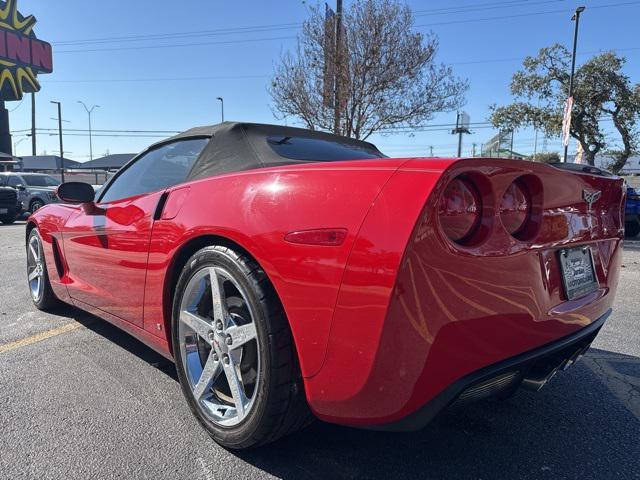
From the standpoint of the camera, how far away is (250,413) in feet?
6.20

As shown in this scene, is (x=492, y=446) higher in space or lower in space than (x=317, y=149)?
lower

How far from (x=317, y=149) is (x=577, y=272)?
149 cm

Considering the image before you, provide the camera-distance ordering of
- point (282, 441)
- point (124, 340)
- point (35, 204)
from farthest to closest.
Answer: point (35, 204) < point (124, 340) < point (282, 441)

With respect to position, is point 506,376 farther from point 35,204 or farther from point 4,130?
point 4,130

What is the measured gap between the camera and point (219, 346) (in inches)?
82.4

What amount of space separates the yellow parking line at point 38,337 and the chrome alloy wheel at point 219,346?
1830 mm

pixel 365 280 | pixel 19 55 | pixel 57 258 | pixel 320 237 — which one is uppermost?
pixel 19 55

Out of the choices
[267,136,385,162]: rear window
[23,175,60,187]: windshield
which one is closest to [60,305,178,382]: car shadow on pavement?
[267,136,385,162]: rear window

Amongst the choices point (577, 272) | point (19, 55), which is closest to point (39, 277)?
point (577, 272)

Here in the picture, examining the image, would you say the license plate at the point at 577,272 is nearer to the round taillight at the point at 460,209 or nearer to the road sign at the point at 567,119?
the round taillight at the point at 460,209

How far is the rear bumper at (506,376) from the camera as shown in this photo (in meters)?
1.55

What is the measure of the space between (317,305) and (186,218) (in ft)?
2.95

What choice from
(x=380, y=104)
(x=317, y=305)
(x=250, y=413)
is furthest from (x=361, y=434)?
(x=380, y=104)

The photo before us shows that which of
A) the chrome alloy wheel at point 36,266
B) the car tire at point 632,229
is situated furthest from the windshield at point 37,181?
the car tire at point 632,229
